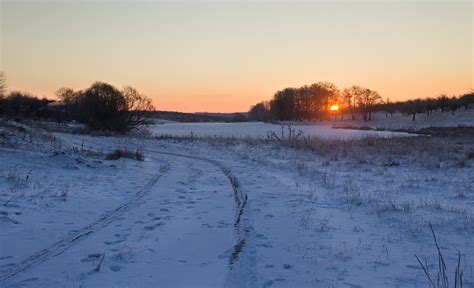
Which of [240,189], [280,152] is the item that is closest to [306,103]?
[280,152]

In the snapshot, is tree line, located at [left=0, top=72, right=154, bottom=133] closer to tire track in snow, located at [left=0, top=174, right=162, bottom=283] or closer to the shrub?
the shrub

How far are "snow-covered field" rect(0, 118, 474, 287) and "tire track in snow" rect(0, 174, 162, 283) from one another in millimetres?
24

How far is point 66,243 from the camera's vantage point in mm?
6453

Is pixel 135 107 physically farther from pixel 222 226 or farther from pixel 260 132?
pixel 222 226

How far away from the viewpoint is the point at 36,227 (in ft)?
23.9

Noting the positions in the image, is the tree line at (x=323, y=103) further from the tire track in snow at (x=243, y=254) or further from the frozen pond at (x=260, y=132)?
the tire track in snow at (x=243, y=254)

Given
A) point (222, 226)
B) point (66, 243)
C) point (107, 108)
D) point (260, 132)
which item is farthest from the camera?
point (260, 132)

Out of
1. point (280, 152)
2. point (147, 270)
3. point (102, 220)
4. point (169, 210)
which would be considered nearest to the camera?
point (147, 270)

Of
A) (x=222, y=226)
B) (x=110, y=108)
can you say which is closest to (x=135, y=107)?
(x=110, y=108)

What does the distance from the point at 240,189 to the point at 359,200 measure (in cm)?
336

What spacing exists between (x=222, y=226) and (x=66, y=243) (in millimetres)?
2666

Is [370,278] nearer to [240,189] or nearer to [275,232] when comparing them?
[275,232]

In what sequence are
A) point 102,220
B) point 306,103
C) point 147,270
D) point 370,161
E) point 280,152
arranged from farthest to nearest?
Result: point 306,103, point 280,152, point 370,161, point 102,220, point 147,270

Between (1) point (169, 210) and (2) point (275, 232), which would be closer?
(2) point (275, 232)
